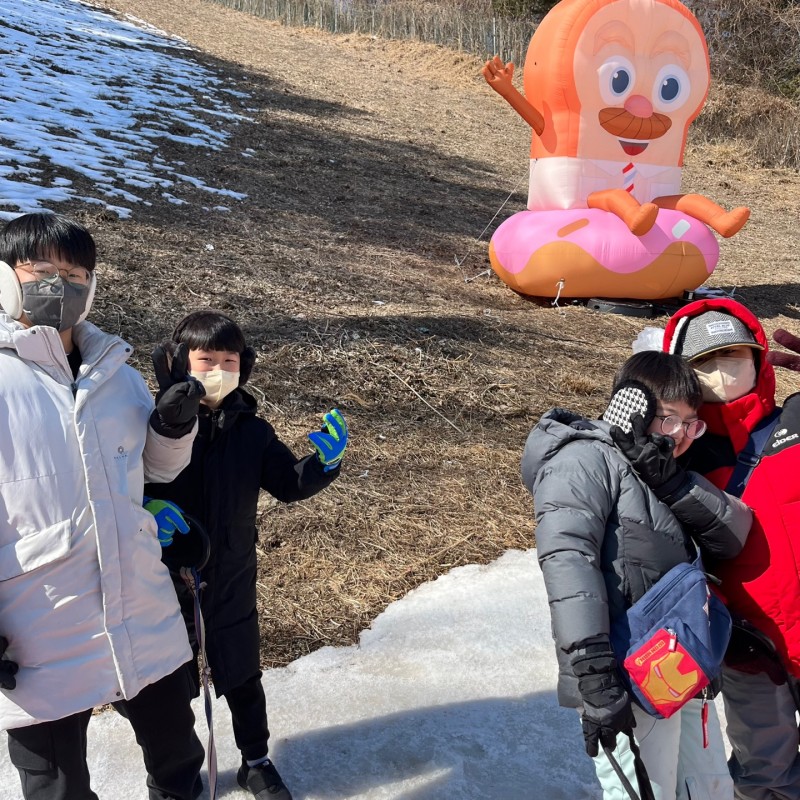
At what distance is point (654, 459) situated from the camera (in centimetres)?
179

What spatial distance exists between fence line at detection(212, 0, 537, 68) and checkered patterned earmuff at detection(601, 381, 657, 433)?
2034 cm

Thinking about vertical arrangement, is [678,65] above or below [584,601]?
above

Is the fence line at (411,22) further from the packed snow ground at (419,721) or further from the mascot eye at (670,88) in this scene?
the packed snow ground at (419,721)

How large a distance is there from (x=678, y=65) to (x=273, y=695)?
22.1 ft

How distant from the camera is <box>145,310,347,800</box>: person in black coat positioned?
2.17 metres

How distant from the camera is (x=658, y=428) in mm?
1924

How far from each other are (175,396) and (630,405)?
1.06m

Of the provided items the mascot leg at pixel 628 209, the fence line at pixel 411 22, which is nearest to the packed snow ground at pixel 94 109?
the mascot leg at pixel 628 209

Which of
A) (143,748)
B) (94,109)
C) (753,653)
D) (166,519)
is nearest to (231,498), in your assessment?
(166,519)

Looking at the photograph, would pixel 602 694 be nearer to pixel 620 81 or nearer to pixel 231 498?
pixel 231 498

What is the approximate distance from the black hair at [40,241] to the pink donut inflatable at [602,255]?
6120 millimetres

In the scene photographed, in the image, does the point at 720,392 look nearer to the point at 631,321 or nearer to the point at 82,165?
the point at 631,321

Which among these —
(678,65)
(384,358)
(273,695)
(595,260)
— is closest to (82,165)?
(384,358)

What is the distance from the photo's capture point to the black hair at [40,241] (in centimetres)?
180
